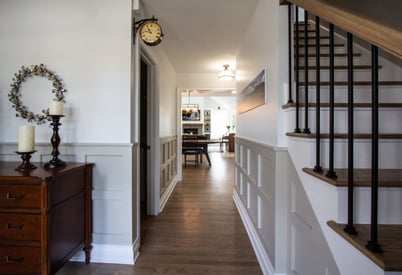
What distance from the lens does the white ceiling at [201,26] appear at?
2199 mm

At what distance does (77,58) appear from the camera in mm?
1958

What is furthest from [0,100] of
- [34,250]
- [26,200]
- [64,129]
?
[34,250]

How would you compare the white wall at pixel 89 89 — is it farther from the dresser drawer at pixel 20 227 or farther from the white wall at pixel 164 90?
the white wall at pixel 164 90

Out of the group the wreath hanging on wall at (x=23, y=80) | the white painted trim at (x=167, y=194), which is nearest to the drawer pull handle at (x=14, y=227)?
the wreath hanging on wall at (x=23, y=80)

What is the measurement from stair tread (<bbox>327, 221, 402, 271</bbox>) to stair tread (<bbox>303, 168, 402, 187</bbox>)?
185 mm

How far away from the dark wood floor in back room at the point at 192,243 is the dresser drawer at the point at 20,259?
0.46 m

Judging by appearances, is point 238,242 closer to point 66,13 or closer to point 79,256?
point 79,256

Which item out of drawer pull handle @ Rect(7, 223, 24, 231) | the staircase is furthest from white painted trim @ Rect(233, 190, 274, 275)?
drawer pull handle @ Rect(7, 223, 24, 231)

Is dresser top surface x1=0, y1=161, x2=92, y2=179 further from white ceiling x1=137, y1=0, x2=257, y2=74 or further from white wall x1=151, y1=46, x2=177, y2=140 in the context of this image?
white wall x1=151, y1=46, x2=177, y2=140

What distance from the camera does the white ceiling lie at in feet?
7.22

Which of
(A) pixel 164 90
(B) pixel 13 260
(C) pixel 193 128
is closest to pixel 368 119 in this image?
(B) pixel 13 260

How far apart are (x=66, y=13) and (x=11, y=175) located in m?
1.43

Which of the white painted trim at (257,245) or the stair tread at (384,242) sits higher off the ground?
the stair tread at (384,242)

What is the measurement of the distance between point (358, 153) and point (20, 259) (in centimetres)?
211
